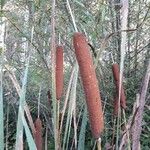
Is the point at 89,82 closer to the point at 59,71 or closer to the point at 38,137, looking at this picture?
the point at 59,71

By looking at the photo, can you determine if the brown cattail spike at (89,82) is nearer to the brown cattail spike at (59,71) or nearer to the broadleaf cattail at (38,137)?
the brown cattail spike at (59,71)

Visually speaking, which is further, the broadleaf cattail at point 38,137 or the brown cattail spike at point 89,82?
the broadleaf cattail at point 38,137

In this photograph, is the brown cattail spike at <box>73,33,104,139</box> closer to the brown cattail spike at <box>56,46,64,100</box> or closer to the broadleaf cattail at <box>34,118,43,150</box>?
the brown cattail spike at <box>56,46,64,100</box>

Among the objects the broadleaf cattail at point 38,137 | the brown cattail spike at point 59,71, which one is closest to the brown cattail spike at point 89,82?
the brown cattail spike at point 59,71

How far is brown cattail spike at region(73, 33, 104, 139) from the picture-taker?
72cm

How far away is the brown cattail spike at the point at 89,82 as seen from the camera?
72cm

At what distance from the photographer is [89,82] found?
719 millimetres

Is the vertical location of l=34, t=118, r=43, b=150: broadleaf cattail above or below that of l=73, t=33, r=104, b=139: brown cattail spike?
below

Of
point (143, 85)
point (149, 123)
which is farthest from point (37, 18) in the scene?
point (143, 85)

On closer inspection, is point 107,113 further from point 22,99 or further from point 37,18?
point 22,99

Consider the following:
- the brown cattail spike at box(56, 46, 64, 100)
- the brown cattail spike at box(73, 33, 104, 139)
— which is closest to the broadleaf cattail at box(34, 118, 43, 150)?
the brown cattail spike at box(56, 46, 64, 100)

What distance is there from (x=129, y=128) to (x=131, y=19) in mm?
2571

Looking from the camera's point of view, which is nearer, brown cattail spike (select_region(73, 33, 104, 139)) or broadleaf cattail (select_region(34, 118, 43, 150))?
brown cattail spike (select_region(73, 33, 104, 139))

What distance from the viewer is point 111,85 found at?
137 inches
